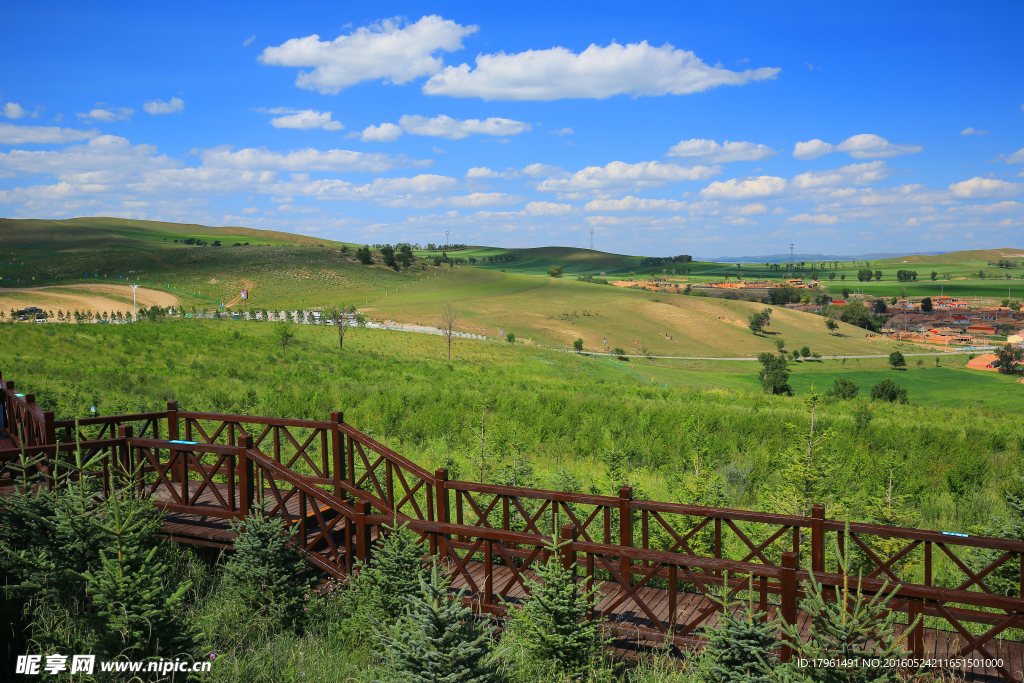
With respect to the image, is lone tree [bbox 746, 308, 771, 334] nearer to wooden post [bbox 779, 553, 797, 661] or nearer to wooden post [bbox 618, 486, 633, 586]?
wooden post [bbox 618, 486, 633, 586]

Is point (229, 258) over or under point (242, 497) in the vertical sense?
over

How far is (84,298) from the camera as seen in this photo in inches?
2680

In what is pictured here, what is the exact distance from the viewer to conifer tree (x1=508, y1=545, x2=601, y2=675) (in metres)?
5.31

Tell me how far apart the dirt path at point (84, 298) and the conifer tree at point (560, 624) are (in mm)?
68314

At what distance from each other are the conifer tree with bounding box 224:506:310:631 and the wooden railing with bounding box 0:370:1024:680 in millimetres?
501

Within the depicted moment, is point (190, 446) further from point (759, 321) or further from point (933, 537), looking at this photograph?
point (759, 321)

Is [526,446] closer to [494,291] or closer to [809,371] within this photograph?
[809,371]

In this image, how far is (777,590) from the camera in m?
6.82


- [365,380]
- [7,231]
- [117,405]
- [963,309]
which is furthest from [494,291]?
[7,231]

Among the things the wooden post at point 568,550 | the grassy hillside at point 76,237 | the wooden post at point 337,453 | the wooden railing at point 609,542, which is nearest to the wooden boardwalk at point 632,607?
the wooden railing at point 609,542

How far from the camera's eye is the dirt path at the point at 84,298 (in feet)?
198

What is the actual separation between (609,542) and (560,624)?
2.90 meters

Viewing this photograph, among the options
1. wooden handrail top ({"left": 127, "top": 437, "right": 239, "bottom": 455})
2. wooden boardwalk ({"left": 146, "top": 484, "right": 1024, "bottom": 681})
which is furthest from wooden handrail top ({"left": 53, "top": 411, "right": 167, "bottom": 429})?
wooden handrail top ({"left": 127, "top": 437, "right": 239, "bottom": 455})

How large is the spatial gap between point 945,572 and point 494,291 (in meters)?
104
